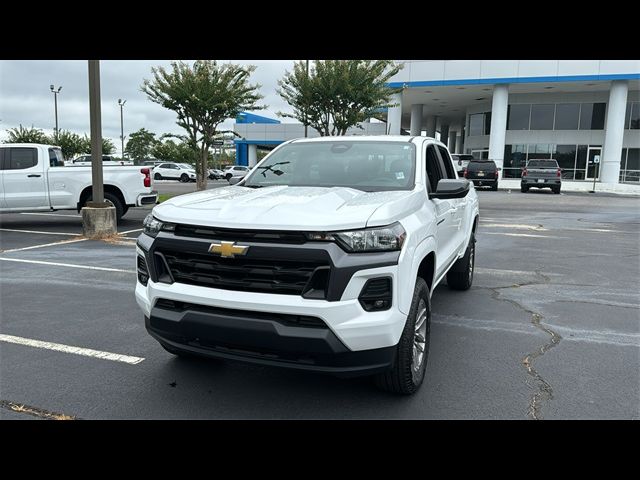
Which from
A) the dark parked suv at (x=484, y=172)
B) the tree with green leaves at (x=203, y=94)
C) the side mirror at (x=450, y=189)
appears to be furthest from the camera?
the dark parked suv at (x=484, y=172)

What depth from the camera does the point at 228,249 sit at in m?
3.04

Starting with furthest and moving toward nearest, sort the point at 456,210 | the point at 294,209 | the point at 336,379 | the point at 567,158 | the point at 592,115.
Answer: the point at 567,158 < the point at 592,115 < the point at 456,210 < the point at 336,379 < the point at 294,209

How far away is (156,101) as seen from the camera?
17859 mm

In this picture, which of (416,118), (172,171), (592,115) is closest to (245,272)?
(592,115)

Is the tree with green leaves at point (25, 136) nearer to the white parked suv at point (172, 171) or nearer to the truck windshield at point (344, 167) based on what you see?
the white parked suv at point (172, 171)

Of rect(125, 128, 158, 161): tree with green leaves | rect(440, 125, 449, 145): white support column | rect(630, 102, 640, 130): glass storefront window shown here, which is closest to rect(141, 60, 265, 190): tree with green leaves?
rect(630, 102, 640, 130): glass storefront window

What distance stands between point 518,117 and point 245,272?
41093mm

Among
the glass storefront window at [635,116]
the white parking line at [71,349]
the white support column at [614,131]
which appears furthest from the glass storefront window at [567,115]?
the white parking line at [71,349]

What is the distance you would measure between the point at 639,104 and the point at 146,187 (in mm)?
38588

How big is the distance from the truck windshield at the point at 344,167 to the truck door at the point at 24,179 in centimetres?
874

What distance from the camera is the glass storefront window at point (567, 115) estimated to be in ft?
126

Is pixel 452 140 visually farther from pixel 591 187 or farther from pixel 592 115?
pixel 591 187
